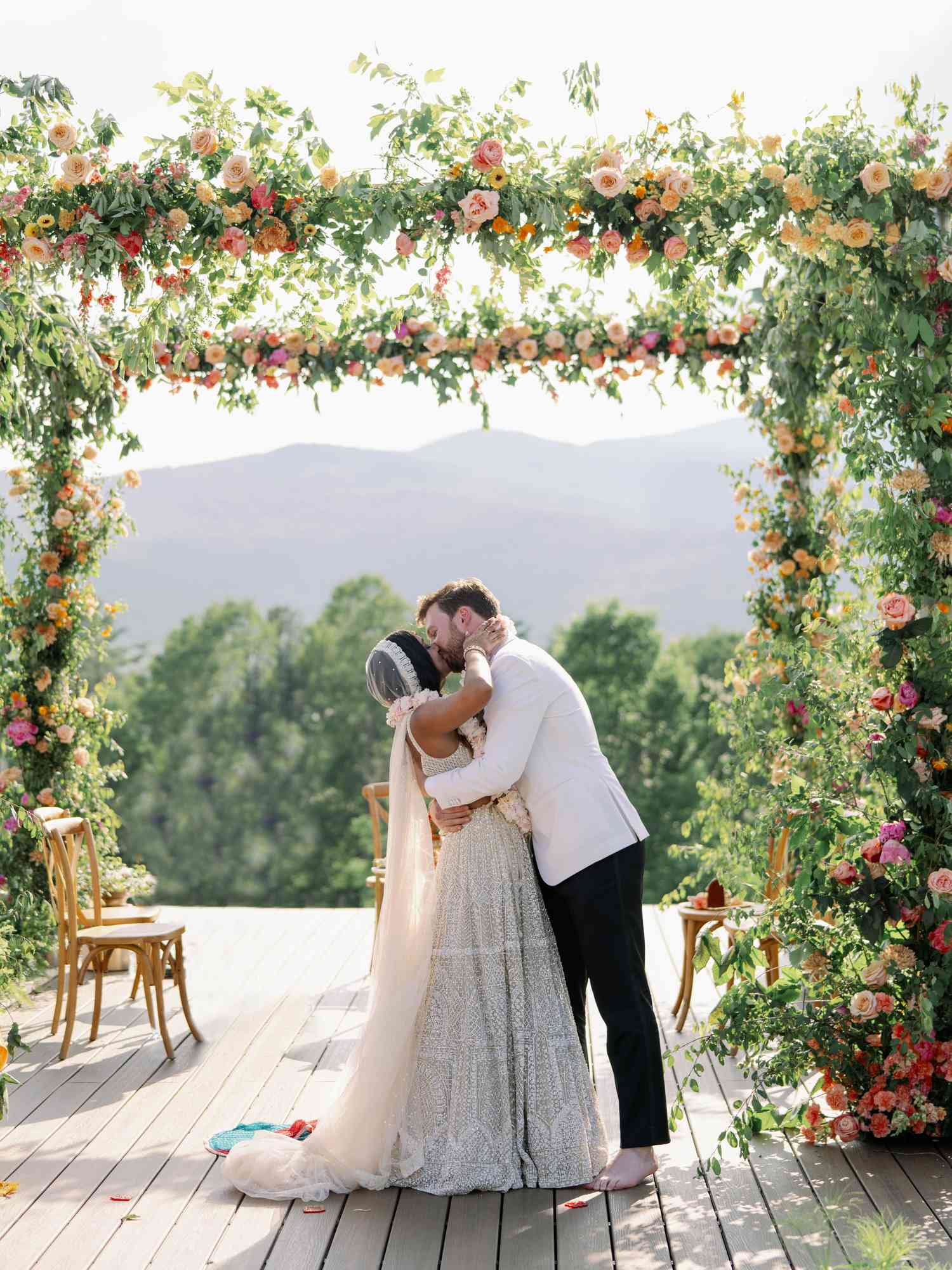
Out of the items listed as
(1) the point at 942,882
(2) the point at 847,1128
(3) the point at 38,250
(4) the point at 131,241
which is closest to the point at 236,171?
(4) the point at 131,241

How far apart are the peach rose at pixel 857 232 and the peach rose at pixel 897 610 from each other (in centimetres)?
96

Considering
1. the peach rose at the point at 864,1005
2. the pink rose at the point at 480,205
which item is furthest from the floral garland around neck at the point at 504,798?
the pink rose at the point at 480,205

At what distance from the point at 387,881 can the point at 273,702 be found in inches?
1174

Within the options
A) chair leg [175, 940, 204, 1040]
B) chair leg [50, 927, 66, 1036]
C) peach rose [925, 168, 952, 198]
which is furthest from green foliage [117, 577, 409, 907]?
peach rose [925, 168, 952, 198]

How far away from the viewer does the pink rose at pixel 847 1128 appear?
357 centimetres

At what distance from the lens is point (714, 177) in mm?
3631

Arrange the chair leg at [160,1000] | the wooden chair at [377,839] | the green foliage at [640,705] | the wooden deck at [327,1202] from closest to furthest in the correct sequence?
the wooden deck at [327,1202], the chair leg at [160,1000], the wooden chair at [377,839], the green foliage at [640,705]

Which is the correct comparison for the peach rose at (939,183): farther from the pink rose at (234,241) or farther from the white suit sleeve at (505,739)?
the pink rose at (234,241)

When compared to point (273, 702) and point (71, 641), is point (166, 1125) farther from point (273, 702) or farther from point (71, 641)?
point (273, 702)

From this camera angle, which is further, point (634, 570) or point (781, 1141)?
point (634, 570)

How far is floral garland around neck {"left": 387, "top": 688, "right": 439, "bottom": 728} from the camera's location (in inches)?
137

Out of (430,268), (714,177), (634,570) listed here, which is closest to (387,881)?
(430,268)

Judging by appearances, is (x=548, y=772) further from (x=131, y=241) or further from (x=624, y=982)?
(x=131, y=241)

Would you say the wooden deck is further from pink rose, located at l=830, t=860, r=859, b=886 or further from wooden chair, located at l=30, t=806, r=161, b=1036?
pink rose, located at l=830, t=860, r=859, b=886
